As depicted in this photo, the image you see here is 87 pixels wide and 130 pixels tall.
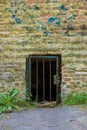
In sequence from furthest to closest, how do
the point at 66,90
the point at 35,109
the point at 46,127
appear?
the point at 66,90 < the point at 35,109 < the point at 46,127

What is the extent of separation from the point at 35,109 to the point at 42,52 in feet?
4.06

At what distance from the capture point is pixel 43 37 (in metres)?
7.55

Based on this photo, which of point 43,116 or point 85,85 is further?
point 85,85

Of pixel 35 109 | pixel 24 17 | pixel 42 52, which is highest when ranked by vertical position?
pixel 24 17

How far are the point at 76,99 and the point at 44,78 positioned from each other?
0.88m

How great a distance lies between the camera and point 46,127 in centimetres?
594

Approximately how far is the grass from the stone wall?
0.11 m

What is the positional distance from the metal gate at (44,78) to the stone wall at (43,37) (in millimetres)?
159

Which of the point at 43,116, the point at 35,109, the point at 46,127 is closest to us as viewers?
the point at 46,127

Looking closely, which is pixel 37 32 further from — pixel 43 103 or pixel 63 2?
pixel 43 103

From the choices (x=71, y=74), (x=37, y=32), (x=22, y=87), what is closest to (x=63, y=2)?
(x=37, y=32)

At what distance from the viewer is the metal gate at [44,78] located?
25.2 feet

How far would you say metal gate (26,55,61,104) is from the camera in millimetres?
7684

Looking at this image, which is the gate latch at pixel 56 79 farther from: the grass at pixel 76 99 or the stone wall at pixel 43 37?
the grass at pixel 76 99
